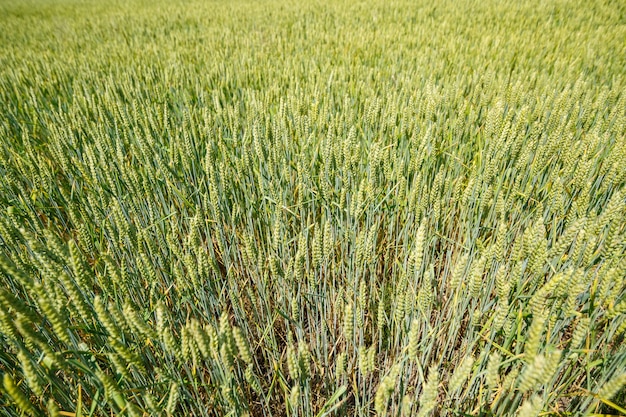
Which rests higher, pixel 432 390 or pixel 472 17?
pixel 472 17

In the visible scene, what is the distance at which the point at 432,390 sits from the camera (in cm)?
51

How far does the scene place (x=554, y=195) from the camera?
991 millimetres

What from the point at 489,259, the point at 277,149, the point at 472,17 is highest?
the point at 472,17

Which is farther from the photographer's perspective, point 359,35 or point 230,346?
point 359,35

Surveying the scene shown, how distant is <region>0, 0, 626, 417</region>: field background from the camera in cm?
67

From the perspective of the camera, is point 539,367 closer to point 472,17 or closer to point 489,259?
point 489,259

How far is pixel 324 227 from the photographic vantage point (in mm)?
961

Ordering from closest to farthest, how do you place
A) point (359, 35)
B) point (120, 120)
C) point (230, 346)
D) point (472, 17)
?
point (230, 346)
point (120, 120)
point (359, 35)
point (472, 17)

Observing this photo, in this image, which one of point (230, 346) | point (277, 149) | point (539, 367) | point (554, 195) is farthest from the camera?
point (277, 149)

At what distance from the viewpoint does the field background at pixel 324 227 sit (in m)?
0.67

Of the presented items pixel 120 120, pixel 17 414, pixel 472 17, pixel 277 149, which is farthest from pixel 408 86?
pixel 472 17

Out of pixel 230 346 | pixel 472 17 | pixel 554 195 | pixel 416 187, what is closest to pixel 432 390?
pixel 230 346

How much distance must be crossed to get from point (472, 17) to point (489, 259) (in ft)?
14.9

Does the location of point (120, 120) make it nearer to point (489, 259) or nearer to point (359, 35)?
point (489, 259)
